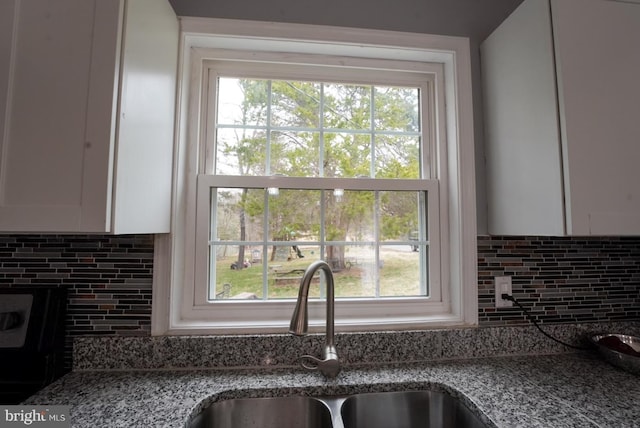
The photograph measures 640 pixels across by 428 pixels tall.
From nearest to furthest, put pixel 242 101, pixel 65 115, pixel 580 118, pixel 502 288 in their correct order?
1. pixel 65 115
2. pixel 580 118
3. pixel 502 288
4. pixel 242 101

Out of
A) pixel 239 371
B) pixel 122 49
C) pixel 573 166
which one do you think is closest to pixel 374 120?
pixel 573 166

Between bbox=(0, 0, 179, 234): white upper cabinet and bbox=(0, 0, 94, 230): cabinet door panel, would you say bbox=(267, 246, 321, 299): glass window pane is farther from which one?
bbox=(0, 0, 94, 230): cabinet door panel

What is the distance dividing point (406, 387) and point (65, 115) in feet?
4.02

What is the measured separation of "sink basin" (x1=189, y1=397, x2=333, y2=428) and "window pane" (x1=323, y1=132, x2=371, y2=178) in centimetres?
83

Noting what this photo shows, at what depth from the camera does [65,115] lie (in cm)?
70

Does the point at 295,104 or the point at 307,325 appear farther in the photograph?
the point at 295,104

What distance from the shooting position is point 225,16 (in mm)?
1093

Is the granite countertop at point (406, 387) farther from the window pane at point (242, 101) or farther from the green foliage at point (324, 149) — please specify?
the window pane at point (242, 101)

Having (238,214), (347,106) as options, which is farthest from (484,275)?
(238,214)

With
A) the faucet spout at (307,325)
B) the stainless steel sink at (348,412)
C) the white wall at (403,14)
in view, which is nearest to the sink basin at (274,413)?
the stainless steel sink at (348,412)

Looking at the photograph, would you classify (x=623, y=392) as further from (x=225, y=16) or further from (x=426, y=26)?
(x=225, y=16)

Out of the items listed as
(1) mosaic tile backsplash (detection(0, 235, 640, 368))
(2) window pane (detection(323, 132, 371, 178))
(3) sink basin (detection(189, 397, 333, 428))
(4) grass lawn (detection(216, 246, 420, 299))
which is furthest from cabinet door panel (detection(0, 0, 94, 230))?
(2) window pane (detection(323, 132, 371, 178))

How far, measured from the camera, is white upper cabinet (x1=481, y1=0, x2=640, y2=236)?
0.83 m

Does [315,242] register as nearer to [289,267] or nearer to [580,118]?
[289,267]
